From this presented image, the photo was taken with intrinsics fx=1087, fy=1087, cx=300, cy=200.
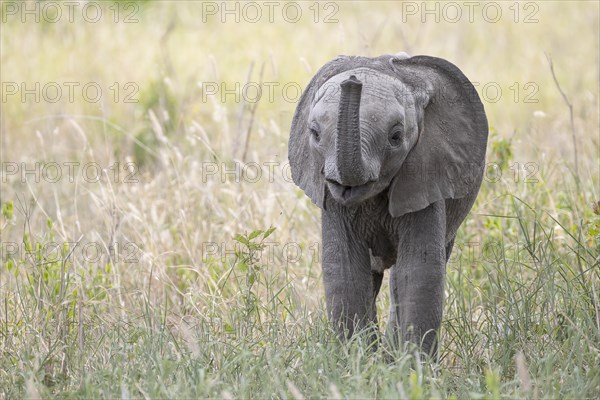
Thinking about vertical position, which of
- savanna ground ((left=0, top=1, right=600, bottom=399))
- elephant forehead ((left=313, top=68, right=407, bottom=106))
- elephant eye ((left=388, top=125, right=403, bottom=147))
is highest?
elephant forehead ((left=313, top=68, right=407, bottom=106))

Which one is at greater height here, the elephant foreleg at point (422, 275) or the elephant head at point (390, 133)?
the elephant head at point (390, 133)

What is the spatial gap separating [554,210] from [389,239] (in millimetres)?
1952

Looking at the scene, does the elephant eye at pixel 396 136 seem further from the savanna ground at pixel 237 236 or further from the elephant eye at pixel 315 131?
the savanna ground at pixel 237 236

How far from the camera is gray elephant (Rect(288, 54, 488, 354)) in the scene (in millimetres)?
4234

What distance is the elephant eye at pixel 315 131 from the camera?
13.8 feet

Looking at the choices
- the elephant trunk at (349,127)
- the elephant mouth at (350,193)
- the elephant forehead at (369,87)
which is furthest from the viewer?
the elephant forehead at (369,87)

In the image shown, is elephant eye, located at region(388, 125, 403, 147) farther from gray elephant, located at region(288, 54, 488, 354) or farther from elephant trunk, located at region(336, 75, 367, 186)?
elephant trunk, located at region(336, 75, 367, 186)

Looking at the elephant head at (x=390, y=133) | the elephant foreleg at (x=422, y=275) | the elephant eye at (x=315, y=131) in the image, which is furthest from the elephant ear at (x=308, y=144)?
the elephant foreleg at (x=422, y=275)

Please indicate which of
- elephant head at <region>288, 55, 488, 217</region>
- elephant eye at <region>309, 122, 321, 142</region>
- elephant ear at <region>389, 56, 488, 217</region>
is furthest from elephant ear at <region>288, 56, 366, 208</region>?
elephant ear at <region>389, 56, 488, 217</region>

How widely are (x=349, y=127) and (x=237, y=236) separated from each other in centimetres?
120

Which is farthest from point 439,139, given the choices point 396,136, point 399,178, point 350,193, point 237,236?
point 237,236

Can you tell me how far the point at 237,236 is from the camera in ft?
16.1

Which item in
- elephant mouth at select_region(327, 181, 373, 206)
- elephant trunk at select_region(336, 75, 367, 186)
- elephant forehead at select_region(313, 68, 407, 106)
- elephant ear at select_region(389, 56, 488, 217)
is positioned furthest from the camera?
elephant ear at select_region(389, 56, 488, 217)

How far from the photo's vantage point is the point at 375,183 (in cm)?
417
